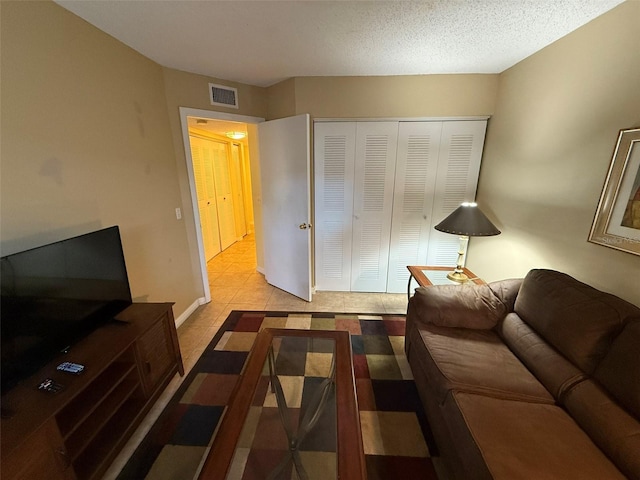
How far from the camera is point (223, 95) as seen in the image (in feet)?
8.28

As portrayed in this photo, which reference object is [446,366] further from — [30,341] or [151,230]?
[151,230]

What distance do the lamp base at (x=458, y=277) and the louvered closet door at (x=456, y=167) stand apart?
0.66 m

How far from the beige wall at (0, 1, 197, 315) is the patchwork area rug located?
80 cm

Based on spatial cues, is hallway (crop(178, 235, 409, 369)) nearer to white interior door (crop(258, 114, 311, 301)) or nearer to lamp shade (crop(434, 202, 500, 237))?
white interior door (crop(258, 114, 311, 301))

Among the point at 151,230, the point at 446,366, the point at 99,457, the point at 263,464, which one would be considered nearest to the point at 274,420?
the point at 263,464

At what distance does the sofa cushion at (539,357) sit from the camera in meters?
1.15

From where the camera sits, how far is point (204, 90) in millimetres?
2408

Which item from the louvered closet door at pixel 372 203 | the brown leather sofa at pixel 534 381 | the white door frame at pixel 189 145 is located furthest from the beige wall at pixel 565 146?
the white door frame at pixel 189 145

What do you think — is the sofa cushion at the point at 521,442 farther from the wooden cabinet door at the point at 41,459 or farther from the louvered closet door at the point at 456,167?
the louvered closet door at the point at 456,167

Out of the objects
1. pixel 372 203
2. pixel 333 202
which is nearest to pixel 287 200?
pixel 333 202

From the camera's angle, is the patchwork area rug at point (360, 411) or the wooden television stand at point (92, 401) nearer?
the wooden television stand at point (92, 401)

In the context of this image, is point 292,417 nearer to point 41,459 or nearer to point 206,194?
point 41,459

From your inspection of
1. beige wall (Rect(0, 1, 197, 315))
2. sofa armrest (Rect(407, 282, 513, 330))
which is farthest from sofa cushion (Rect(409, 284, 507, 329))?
beige wall (Rect(0, 1, 197, 315))

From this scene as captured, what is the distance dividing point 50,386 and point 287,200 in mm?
2122
